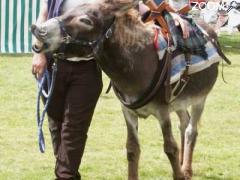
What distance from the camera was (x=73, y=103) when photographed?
5531 millimetres

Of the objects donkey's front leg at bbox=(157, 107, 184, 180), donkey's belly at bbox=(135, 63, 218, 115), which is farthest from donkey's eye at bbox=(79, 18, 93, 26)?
donkey's front leg at bbox=(157, 107, 184, 180)

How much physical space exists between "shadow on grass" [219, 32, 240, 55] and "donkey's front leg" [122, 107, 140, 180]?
13246mm

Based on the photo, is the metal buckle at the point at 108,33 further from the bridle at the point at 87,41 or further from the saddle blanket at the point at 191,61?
the saddle blanket at the point at 191,61

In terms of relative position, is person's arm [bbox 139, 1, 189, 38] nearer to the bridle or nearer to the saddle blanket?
the saddle blanket

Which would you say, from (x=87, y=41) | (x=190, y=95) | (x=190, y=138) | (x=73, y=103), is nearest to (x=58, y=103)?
(x=73, y=103)

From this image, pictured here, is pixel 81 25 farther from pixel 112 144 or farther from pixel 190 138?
pixel 112 144

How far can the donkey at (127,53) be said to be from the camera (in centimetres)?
485

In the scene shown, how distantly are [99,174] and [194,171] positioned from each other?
3.42ft

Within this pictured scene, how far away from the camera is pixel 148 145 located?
8.20m

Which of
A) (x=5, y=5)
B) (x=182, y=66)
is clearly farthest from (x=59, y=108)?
(x=5, y=5)

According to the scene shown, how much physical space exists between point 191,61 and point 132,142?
3.04 ft

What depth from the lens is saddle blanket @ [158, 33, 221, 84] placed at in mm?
5685

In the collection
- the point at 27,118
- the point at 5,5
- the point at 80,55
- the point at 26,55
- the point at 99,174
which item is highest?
the point at 80,55

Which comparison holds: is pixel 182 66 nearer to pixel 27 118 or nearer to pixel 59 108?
pixel 59 108
